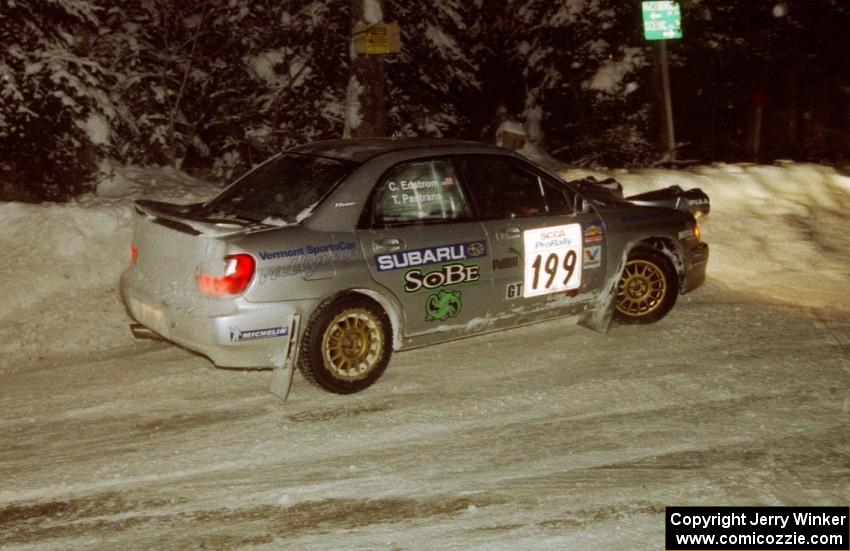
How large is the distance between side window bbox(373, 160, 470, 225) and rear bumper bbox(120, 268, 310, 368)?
93 centimetres

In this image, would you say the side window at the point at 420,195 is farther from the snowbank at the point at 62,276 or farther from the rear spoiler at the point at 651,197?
the snowbank at the point at 62,276

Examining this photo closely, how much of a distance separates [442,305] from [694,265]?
8.55 feet

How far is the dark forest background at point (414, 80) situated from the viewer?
1292 cm

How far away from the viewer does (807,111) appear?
24484mm

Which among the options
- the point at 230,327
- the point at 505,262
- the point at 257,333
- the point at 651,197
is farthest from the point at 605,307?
the point at 230,327

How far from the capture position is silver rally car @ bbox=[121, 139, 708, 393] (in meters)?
5.66

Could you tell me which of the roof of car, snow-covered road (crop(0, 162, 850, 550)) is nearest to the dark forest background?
snow-covered road (crop(0, 162, 850, 550))

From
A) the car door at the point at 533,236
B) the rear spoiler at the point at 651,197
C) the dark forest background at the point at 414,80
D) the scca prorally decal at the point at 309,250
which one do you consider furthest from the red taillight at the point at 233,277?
the dark forest background at the point at 414,80

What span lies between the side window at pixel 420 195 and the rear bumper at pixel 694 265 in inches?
90.7

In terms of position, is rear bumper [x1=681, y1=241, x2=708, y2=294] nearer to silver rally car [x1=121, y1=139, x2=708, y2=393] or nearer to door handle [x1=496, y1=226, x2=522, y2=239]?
silver rally car [x1=121, y1=139, x2=708, y2=393]

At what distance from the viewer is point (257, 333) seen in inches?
222

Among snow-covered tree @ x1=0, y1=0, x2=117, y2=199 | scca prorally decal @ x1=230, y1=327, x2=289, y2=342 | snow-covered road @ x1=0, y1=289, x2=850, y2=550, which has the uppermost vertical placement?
snow-covered tree @ x1=0, y1=0, x2=117, y2=199

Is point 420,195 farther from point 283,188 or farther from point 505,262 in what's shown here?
point 283,188

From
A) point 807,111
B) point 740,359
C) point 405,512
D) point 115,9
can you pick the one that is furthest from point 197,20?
point 807,111
